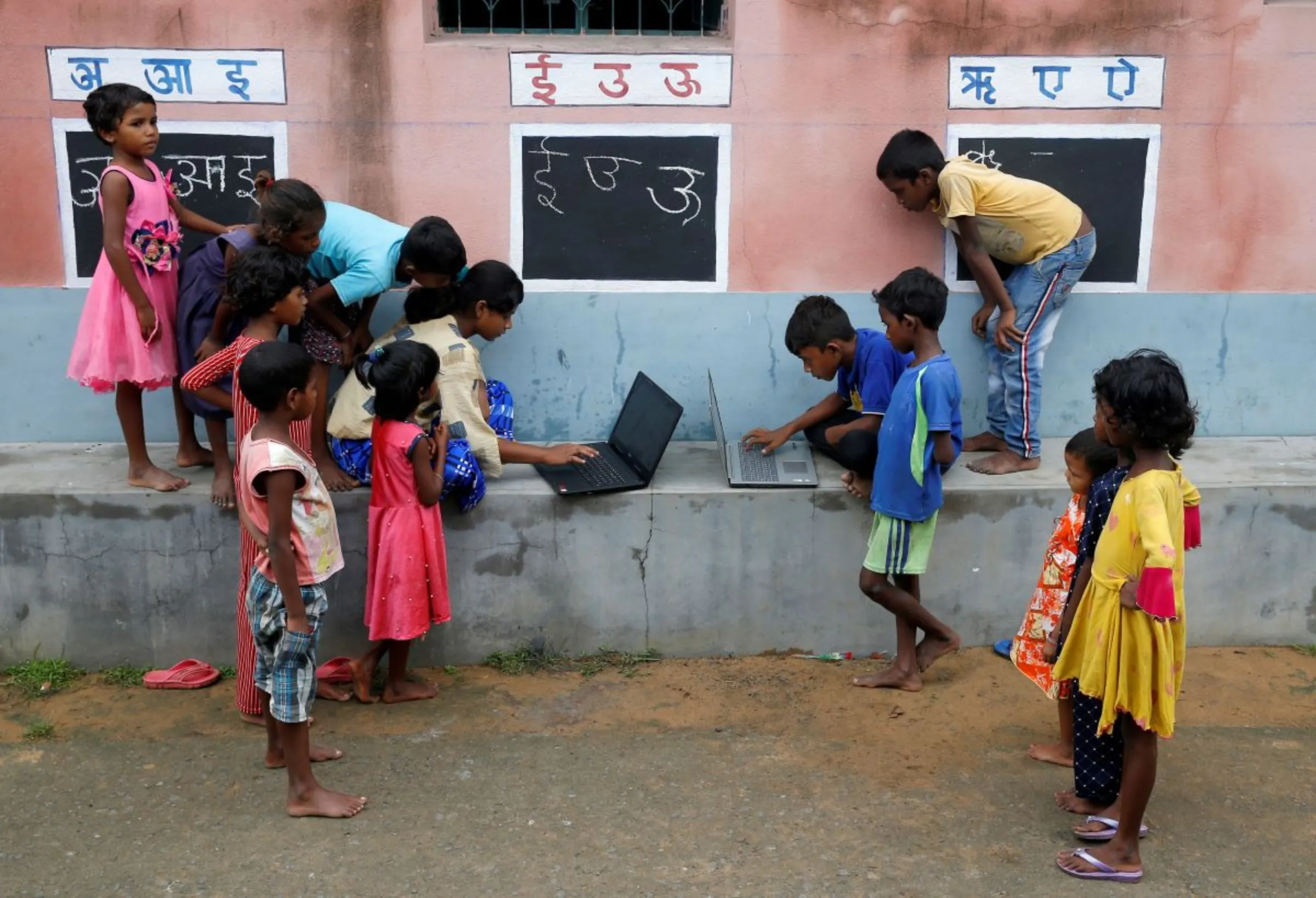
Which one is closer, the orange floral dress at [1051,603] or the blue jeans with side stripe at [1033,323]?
the orange floral dress at [1051,603]

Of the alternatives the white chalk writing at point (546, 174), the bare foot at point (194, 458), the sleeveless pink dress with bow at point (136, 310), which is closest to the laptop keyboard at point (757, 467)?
the white chalk writing at point (546, 174)

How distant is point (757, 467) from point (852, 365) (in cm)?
52

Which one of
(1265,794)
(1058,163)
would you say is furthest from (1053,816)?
(1058,163)

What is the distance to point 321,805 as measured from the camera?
12.3 ft

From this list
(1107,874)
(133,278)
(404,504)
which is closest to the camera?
(1107,874)

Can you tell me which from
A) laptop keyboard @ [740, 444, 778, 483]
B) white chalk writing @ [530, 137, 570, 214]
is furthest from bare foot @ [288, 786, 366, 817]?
white chalk writing @ [530, 137, 570, 214]

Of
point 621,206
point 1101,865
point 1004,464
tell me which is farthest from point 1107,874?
point 621,206

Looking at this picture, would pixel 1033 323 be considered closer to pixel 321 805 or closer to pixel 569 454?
pixel 569 454

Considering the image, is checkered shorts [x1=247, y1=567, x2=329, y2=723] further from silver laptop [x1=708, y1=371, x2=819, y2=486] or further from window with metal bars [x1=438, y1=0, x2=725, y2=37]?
window with metal bars [x1=438, y1=0, x2=725, y2=37]

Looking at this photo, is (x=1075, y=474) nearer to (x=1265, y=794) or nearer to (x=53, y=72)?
(x=1265, y=794)

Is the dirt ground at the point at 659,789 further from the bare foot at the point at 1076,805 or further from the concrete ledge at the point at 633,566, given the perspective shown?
the concrete ledge at the point at 633,566

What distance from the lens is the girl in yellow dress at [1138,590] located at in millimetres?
3229

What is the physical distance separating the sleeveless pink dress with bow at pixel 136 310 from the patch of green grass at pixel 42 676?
103 cm

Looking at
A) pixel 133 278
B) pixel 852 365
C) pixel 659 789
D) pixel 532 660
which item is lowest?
pixel 659 789
